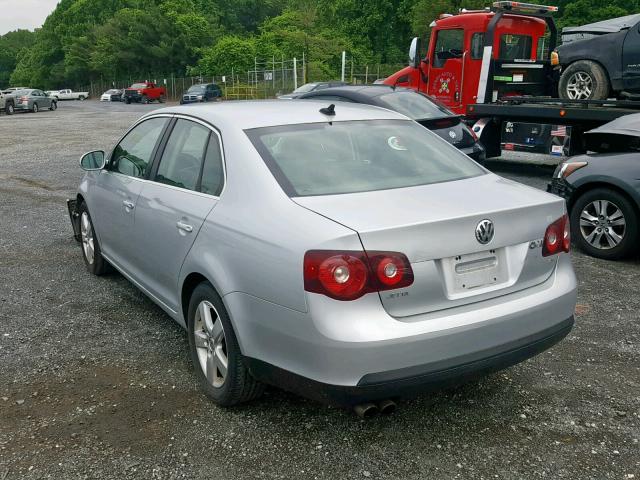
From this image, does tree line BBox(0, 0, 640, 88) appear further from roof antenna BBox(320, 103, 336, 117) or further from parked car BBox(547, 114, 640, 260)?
roof antenna BBox(320, 103, 336, 117)

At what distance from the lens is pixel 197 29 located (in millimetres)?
70500

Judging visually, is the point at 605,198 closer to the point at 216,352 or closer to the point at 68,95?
the point at 216,352

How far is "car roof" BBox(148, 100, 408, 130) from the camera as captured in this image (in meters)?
3.70

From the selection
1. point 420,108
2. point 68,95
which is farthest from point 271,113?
point 68,95

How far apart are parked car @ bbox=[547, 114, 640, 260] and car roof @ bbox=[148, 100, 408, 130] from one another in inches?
114

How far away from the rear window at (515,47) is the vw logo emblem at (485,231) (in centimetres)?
1042

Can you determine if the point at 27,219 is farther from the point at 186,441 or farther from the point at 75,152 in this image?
the point at 75,152

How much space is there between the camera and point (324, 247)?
2.68 m

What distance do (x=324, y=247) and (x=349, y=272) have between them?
145 mm

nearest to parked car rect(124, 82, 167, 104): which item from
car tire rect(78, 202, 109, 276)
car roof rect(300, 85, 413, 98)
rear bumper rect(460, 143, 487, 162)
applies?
car roof rect(300, 85, 413, 98)

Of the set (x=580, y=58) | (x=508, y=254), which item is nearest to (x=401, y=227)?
(x=508, y=254)

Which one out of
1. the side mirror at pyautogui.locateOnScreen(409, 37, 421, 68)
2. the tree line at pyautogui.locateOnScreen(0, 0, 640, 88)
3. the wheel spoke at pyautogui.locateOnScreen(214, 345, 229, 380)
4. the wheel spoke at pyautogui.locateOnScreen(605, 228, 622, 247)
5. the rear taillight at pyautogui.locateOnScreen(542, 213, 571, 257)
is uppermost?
→ the tree line at pyautogui.locateOnScreen(0, 0, 640, 88)

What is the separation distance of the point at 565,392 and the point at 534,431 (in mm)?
502

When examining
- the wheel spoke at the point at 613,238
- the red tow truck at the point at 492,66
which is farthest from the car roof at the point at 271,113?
the red tow truck at the point at 492,66
